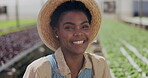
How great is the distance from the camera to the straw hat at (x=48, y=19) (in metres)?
1.72

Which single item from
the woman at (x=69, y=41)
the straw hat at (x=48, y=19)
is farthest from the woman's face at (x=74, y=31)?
the straw hat at (x=48, y=19)

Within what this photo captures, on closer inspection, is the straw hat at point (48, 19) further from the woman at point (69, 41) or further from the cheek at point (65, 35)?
the cheek at point (65, 35)

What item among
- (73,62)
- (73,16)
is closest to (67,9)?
(73,16)

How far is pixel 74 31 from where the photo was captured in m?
1.58

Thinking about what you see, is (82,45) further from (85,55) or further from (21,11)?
(21,11)

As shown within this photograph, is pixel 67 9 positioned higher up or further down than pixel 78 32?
higher up

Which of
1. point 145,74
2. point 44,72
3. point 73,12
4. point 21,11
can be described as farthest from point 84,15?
point 21,11

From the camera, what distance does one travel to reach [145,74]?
4703mm

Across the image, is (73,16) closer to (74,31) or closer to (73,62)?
(74,31)

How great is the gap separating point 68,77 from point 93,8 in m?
0.46

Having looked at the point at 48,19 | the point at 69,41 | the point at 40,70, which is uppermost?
the point at 48,19

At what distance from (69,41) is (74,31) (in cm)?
6

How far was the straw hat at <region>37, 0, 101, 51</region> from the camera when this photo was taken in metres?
1.72

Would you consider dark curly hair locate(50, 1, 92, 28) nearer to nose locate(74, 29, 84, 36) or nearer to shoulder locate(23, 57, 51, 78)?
nose locate(74, 29, 84, 36)
